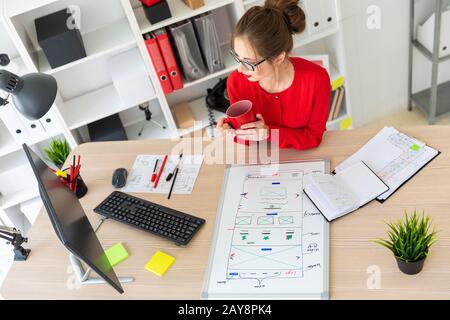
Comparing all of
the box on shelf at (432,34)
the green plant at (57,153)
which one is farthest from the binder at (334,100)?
the green plant at (57,153)

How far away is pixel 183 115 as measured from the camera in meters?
2.74

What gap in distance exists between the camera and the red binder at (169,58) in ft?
Result: 7.67

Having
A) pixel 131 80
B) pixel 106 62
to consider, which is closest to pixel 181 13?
pixel 131 80

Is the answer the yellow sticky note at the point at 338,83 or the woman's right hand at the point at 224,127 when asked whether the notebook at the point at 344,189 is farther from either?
the yellow sticky note at the point at 338,83

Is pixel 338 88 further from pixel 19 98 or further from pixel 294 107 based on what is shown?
pixel 19 98

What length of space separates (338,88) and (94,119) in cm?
140

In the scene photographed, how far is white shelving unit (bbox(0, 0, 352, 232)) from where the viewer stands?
2.29m

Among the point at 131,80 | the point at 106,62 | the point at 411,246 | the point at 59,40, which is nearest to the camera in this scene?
the point at 411,246

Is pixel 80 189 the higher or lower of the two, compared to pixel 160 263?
higher

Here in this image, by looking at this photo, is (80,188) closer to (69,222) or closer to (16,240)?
(16,240)

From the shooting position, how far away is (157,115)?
115 inches

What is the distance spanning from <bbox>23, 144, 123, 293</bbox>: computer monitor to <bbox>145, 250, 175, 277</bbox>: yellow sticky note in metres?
0.14

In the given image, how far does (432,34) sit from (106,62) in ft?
6.08

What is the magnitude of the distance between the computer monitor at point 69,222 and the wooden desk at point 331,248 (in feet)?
0.60
